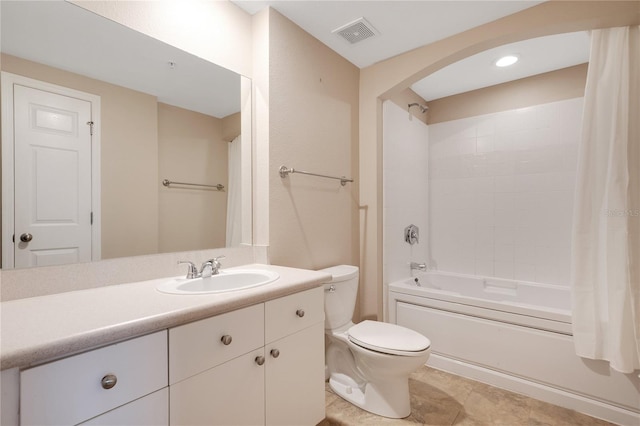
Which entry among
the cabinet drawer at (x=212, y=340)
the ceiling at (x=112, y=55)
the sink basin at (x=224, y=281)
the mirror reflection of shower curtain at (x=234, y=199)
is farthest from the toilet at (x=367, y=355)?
the ceiling at (x=112, y=55)

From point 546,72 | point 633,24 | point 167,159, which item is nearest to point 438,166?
point 546,72

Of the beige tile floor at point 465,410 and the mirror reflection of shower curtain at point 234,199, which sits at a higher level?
the mirror reflection of shower curtain at point 234,199

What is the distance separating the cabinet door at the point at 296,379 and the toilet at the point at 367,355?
1.17 feet

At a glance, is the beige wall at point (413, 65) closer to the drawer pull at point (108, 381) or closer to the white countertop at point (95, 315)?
the white countertop at point (95, 315)

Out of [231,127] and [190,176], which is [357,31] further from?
[190,176]

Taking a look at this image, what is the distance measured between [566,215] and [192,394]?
306 cm

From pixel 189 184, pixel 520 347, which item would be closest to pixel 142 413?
pixel 189 184

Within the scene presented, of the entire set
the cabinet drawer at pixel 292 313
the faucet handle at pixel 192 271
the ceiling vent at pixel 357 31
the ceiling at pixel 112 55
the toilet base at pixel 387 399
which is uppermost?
the ceiling vent at pixel 357 31

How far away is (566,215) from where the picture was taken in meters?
2.54

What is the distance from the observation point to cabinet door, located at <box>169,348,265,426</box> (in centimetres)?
92

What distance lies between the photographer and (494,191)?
2896 millimetres

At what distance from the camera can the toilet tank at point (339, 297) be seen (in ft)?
6.22

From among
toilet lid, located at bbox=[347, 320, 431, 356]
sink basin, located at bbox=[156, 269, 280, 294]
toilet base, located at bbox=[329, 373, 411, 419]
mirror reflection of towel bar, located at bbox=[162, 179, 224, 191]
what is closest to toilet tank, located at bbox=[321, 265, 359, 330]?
toilet lid, located at bbox=[347, 320, 431, 356]

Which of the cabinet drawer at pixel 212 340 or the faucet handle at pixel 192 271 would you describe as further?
the faucet handle at pixel 192 271
